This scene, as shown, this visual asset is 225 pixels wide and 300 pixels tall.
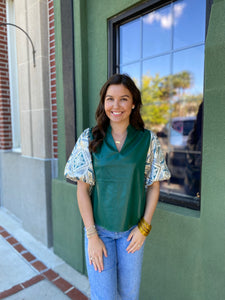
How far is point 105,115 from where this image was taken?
59.0 inches

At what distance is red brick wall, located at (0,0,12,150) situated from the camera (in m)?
4.27

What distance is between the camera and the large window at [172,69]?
2.26 meters

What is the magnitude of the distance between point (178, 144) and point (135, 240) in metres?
4.14

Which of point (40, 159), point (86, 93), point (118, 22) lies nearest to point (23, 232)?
point (40, 159)

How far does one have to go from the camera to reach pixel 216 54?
1508 mm

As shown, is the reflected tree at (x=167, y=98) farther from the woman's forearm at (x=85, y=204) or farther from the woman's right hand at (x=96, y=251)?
the woman's right hand at (x=96, y=251)

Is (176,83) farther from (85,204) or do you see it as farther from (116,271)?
(116,271)

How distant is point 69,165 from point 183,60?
151 inches

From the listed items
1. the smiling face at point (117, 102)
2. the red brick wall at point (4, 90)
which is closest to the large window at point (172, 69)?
the smiling face at point (117, 102)

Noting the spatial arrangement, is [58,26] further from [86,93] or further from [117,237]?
[117,237]

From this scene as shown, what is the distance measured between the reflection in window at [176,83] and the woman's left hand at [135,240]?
5.62 ft

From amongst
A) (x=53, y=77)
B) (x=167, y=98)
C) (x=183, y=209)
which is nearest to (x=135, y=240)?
(x=183, y=209)

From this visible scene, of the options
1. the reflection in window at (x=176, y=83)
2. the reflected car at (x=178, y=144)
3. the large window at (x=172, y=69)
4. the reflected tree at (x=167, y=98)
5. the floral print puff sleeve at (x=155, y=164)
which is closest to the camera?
the floral print puff sleeve at (x=155, y=164)

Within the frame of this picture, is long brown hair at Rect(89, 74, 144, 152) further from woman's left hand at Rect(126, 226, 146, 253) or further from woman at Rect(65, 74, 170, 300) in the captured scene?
woman's left hand at Rect(126, 226, 146, 253)
